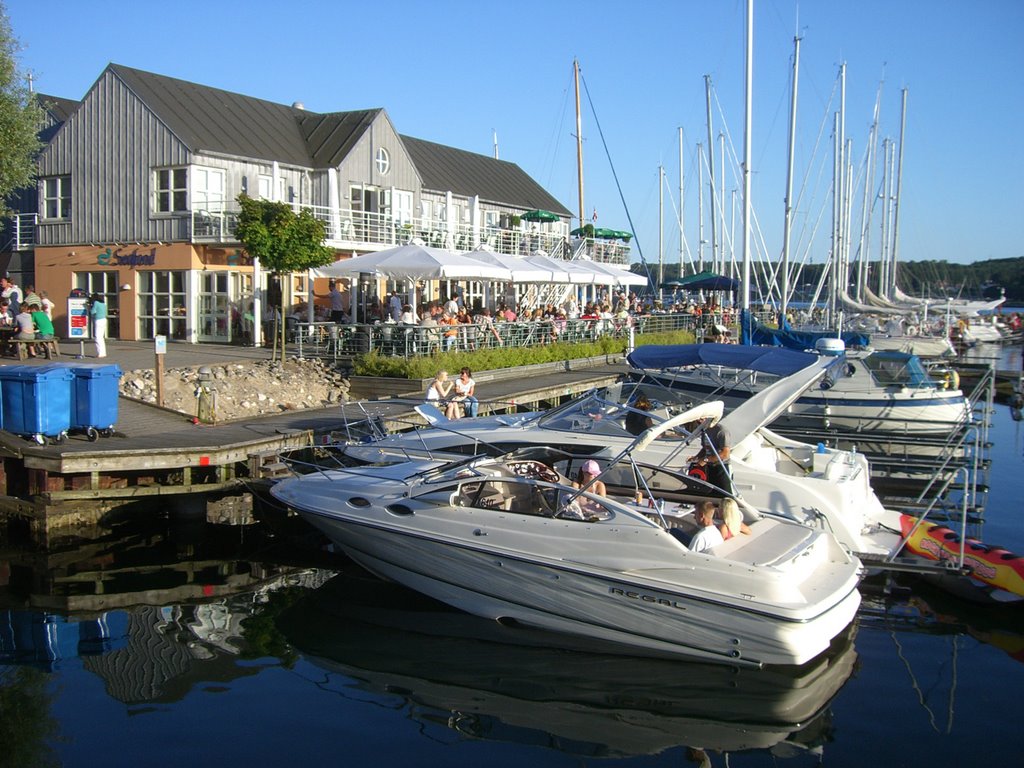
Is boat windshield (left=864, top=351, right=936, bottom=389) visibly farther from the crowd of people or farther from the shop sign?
the shop sign

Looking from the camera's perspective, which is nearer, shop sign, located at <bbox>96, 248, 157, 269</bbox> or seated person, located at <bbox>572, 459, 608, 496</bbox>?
seated person, located at <bbox>572, 459, 608, 496</bbox>

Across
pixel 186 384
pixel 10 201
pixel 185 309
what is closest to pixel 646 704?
pixel 186 384

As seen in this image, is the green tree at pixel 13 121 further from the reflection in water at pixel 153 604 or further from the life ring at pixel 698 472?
the life ring at pixel 698 472

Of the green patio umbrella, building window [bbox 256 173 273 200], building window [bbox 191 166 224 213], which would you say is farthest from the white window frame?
the green patio umbrella

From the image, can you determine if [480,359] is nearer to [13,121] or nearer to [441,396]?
[441,396]

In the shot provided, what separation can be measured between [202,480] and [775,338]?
18254 mm

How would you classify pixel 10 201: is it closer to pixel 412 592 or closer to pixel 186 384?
pixel 186 384

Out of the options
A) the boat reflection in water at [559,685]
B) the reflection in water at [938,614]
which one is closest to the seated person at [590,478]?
the boat reflection in water at [559,685]

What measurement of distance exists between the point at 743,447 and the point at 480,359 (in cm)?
1168

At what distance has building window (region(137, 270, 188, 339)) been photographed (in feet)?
89.6

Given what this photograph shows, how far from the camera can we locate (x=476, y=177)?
1635 inches

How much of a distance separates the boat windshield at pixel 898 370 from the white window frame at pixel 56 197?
2435 cm

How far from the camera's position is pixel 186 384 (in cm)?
1950

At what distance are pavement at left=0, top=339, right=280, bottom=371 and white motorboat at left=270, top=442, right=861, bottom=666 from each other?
36.0 feet
